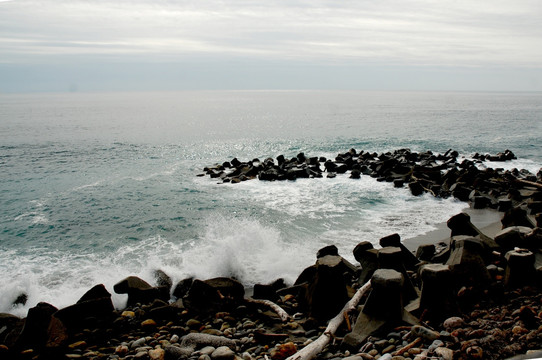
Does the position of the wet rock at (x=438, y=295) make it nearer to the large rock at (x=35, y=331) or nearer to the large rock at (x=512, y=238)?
the large rock at (x=512, y=238)

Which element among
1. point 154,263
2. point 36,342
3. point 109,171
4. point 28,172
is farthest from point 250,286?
point 28,172

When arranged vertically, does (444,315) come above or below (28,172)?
above

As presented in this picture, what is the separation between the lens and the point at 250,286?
10375 millimetres

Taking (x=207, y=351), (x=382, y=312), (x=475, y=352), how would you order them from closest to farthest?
(x=475, y=352), (x=207, y=351), (x=382, y=312)

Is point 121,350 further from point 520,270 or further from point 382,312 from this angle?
point 520,270

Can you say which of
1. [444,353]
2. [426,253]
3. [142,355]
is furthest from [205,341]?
[426,253]

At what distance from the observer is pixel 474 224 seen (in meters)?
14.9

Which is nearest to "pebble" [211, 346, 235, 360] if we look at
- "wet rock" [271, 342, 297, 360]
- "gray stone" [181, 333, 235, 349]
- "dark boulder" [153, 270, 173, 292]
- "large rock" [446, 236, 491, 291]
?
"gray stone" [181, 333, 235, 349]

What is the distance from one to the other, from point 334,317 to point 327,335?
834 millimetres

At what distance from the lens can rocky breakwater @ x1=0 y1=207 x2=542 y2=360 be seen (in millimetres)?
5859

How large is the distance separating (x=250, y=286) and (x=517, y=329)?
20.8 feet

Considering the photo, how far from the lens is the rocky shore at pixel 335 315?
5.88 metres

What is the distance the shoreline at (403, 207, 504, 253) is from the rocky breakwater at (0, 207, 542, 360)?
132 inches

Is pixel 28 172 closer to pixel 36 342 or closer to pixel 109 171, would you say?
pixel 109 171
